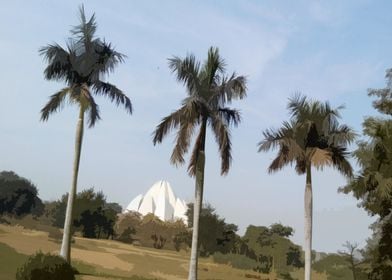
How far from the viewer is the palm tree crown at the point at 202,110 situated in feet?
77.0

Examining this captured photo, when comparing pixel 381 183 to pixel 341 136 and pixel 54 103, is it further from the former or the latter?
pixel 54 103

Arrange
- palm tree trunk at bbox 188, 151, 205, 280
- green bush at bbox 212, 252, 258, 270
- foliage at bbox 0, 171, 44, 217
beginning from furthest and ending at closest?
1. foliage at bbox 0, 171, 44, 217
2. green bush at bbox 212, 252, 258, 270
3. palm tree trunk at bbox 188, 151, 205, 280

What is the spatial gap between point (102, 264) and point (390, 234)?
57.6 ft

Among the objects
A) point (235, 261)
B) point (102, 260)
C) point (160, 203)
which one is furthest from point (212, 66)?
point (160, 203)

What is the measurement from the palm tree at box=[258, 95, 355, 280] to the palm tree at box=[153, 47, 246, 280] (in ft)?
7.54

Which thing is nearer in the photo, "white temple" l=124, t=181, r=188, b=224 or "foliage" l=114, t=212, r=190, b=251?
"foliage" l=114, t=212, r=190, b=251

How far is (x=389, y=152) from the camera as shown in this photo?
23609 millimetres

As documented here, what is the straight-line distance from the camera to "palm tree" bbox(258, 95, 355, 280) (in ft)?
76.9


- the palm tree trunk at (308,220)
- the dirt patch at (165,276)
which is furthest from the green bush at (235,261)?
the palm tree trunk at (308,220)

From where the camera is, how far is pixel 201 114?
77.8 feet

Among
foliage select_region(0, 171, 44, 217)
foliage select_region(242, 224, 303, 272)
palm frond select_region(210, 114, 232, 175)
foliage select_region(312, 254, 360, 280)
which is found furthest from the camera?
foliage select_region(0, 171, 44, 217)

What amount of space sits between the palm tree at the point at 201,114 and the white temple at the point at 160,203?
6075 inches

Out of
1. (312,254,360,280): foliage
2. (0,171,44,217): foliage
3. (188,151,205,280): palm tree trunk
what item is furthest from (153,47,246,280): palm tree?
(0,171,44,217): foliage

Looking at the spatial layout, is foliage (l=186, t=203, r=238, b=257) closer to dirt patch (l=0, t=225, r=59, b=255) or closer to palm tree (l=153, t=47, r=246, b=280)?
dirt patch (l=0, t=225, r=59, b=255)
